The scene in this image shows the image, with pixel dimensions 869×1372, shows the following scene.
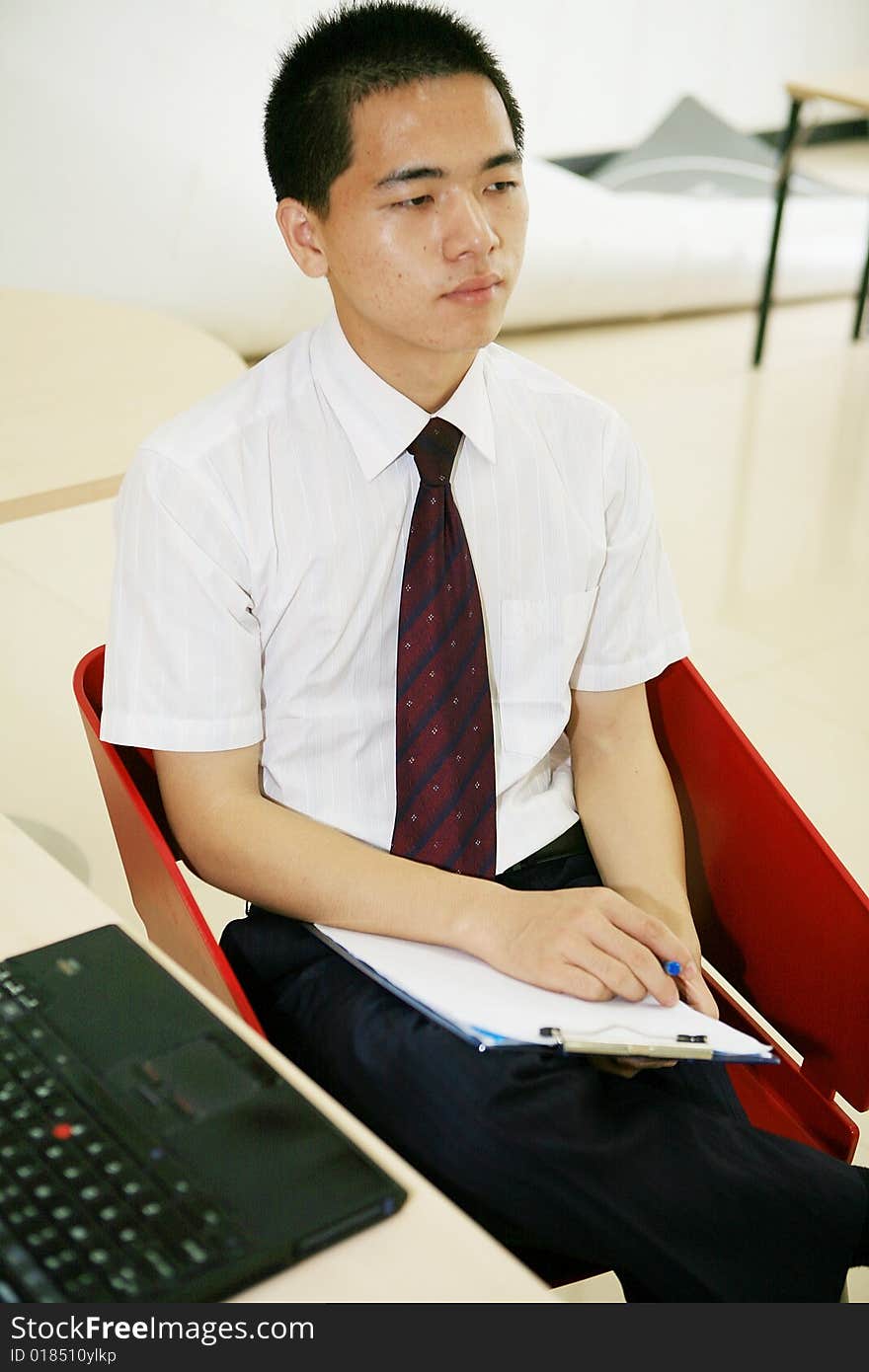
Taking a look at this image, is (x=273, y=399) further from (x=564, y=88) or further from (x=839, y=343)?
(x=564, y=88)

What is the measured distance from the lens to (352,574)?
1.35 metres

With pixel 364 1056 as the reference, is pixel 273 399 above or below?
above

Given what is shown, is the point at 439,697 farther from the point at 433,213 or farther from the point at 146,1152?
the point at 146,1152

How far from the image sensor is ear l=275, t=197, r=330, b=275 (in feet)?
4.55

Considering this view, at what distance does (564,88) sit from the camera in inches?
223

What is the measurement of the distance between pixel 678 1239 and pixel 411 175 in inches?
35.3

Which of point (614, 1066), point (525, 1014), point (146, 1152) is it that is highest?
point (146, 1152)

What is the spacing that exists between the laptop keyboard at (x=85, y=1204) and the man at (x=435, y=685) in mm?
397

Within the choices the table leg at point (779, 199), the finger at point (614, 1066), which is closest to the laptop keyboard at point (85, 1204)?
the finger at point (614, 1066)

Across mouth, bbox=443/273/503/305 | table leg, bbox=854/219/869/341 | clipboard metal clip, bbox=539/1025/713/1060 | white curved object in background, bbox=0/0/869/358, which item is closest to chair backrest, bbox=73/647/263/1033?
clipboard metal clip, bbox=539/1025/713/1060

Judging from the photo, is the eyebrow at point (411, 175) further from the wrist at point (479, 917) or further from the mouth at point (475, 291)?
the wrist at point (479, 917)

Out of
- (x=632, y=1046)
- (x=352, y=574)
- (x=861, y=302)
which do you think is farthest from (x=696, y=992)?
(x=861, y=302)

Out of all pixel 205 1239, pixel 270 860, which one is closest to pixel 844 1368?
pixel 205 1239

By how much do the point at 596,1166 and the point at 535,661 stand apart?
20.0 inches
